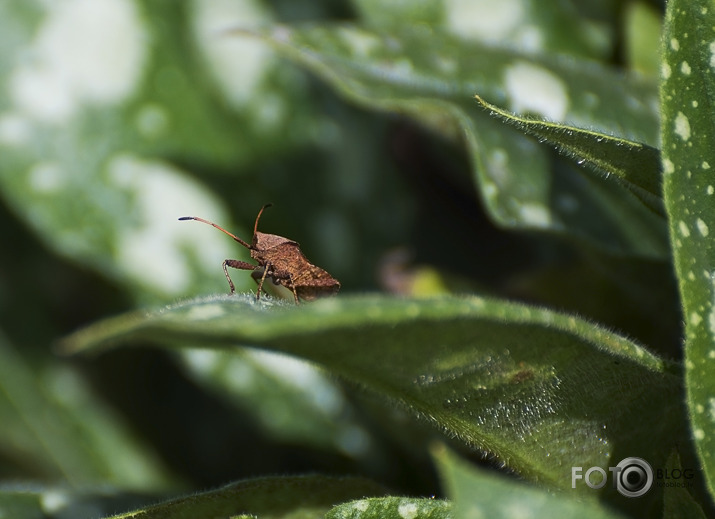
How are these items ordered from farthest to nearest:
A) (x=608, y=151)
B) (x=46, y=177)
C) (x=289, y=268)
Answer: (x=46, y=177)
(x=289, y=268)
(x=608, y=151)

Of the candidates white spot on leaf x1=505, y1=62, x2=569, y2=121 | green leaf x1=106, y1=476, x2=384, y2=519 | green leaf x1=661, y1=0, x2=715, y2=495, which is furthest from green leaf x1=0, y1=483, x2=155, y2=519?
white spot on leaf x1=505, y1=62, x2=569, y2=121

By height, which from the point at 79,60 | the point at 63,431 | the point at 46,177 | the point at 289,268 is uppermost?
the point at 79,60

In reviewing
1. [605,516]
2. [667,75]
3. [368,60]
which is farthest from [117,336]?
[368,60]

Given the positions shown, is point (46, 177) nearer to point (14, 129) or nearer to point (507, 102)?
point (14, 129)

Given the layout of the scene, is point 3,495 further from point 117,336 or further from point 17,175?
point 17,175

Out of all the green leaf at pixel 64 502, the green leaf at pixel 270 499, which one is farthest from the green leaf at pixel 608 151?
the green leaf at pixel 64 502

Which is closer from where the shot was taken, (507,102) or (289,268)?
(289,268)

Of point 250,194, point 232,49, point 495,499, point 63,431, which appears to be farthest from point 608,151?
point 63,431
